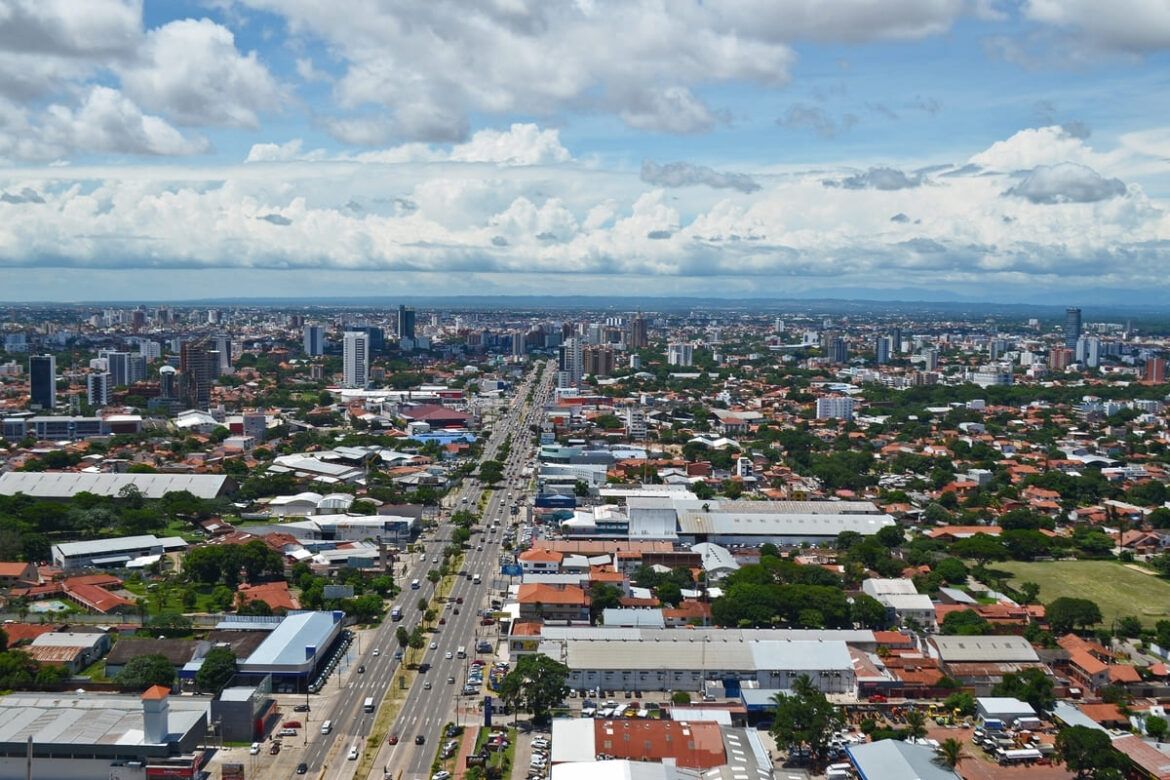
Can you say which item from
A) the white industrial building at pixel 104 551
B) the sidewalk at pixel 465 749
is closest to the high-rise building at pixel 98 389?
the white industrial building at pixel 104 551

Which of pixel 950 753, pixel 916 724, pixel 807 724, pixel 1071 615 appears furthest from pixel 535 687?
pixel 1071 615

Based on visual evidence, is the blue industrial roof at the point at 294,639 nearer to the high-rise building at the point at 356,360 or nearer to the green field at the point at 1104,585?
the green field at the point at 1104,585

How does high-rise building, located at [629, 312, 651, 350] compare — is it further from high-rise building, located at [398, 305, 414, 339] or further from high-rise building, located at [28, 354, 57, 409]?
high-rise building, located at [28, 354, 57, 409]

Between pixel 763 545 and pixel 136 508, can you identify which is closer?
pixel 763 545

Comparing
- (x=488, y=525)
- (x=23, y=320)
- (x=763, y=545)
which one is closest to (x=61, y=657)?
(x=488, y=525)

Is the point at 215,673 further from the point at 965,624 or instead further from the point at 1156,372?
the point at 1156,372

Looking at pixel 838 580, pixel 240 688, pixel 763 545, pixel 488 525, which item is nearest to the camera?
pixel 240 688

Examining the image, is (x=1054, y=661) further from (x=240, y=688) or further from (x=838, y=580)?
(x=240, y=688)

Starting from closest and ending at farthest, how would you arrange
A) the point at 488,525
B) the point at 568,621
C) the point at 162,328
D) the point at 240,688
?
→ the point at 240,688 < the point at 568,621 < the point at 488,525 < the point at 162,328
